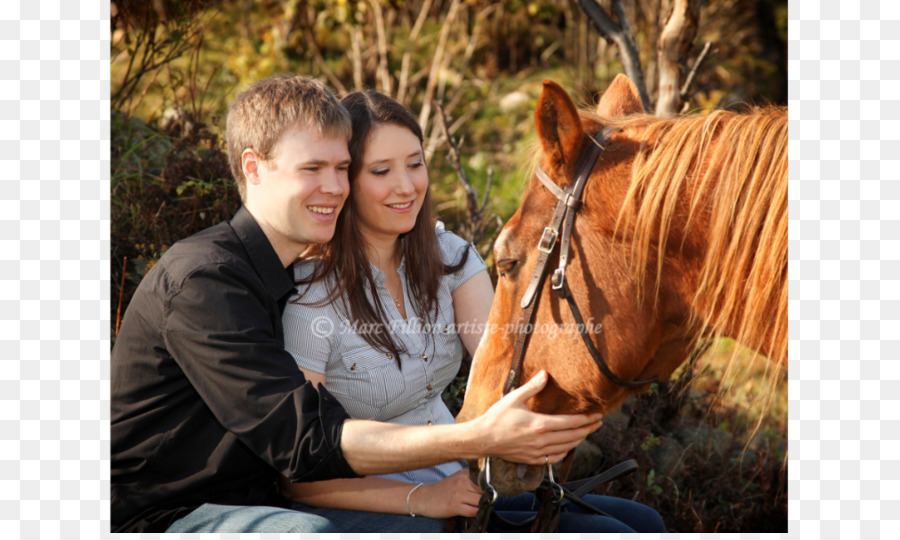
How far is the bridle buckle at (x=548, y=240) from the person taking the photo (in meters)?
1.94

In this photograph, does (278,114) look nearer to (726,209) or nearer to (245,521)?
(245,521)

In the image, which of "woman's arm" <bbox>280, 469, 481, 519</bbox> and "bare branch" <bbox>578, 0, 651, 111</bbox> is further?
"bare branch" <bbox>578, 0, 651, 111</bbox>

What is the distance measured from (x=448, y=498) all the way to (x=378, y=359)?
513mm

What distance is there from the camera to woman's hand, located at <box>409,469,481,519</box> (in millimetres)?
2197

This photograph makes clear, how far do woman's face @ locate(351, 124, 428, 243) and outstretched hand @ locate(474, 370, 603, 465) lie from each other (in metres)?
0.81

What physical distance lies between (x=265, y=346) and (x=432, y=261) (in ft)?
2.88

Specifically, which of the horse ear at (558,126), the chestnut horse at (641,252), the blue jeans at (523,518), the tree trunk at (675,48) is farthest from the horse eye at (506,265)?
the tree trunk at (675,48)

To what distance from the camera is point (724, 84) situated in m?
9.48

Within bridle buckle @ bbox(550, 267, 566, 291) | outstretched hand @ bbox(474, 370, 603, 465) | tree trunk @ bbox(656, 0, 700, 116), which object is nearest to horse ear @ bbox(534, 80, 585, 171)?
bridle buckle @ bbox(550, 267, 566, 291)

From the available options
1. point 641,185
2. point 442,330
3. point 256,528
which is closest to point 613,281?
point 641,185

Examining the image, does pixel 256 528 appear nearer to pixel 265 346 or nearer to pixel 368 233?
pixel 265 346

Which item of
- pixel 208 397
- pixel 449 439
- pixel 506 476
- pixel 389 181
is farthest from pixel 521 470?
pixel 389 181

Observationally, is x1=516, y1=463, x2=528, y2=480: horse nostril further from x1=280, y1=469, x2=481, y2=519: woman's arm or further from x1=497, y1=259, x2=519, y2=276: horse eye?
x1=497, y1=259, x2=519, y2=276: horse eye

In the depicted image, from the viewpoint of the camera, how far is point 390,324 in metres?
2.42
